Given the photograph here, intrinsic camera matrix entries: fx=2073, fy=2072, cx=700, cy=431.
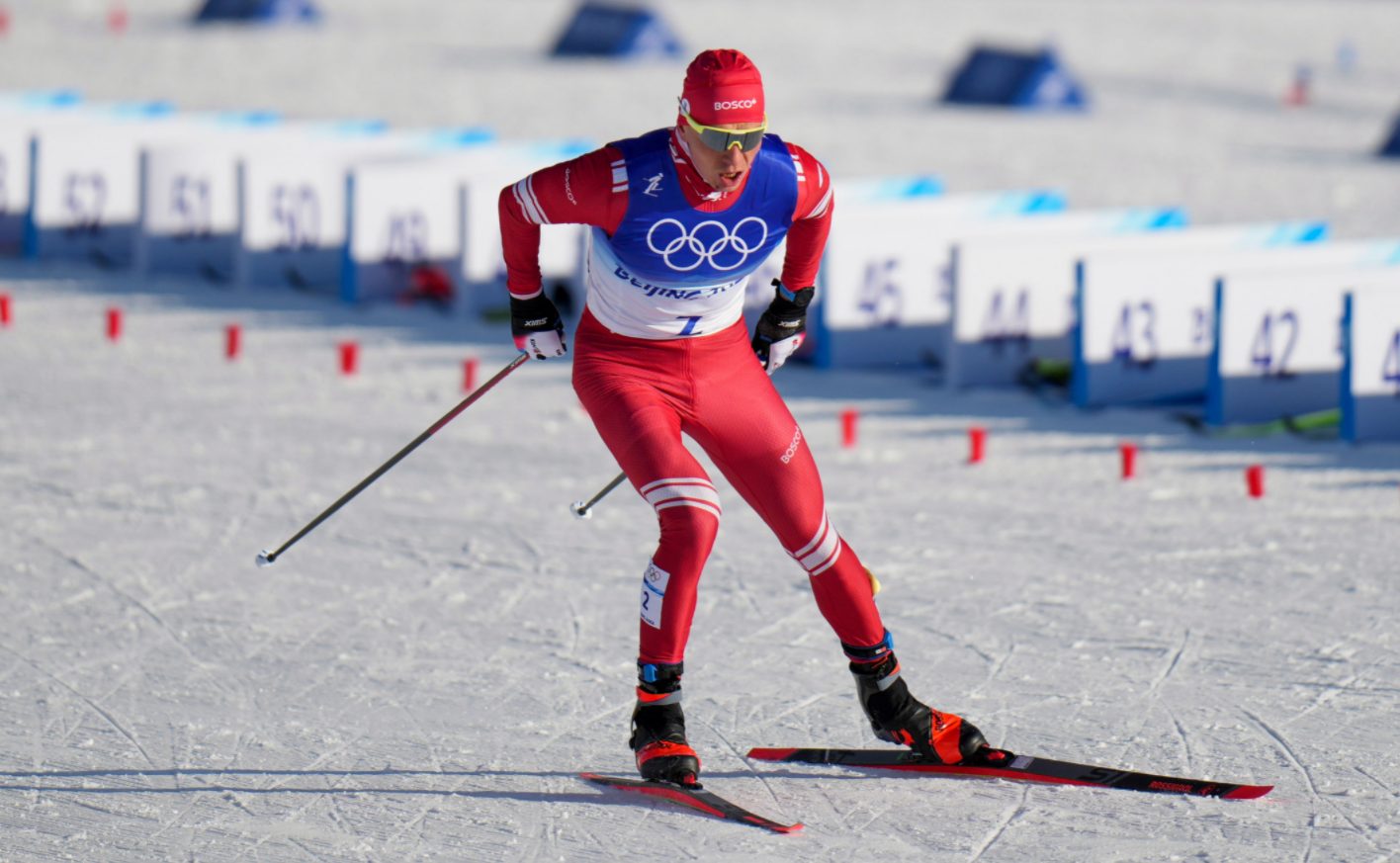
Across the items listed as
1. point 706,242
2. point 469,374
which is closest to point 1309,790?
point 706,242

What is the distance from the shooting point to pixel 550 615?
7039mm

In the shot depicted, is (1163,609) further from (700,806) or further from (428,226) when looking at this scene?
(428,226)

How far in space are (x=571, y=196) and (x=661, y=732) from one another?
4.57 ft

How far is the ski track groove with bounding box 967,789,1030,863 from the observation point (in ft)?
16.1

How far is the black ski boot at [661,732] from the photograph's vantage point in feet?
17.3

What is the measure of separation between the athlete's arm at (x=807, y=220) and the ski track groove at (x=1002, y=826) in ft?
5.05

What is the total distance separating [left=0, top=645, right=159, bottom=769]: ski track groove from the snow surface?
0.02 meters

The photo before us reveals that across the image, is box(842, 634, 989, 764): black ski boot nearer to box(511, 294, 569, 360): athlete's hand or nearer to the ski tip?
the ski tip

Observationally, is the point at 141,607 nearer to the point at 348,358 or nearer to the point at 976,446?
the point at 976,446

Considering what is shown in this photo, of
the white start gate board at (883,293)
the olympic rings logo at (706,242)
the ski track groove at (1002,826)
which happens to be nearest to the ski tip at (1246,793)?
the ski track groove at (1002,826)

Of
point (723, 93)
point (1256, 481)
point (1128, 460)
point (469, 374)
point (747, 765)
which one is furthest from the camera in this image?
point (469, 374)

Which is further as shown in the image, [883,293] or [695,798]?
[883,293]

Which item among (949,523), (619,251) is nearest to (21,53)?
(949,523)

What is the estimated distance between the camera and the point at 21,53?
25406mm
